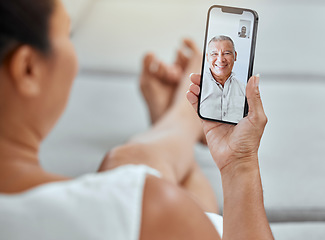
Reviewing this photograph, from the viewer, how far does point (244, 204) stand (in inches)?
19.4

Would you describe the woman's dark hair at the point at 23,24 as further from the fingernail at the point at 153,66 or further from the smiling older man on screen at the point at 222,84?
the fingernail at the point at 153,66

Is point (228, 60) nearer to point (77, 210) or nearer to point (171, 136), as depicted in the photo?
point (77, 210)

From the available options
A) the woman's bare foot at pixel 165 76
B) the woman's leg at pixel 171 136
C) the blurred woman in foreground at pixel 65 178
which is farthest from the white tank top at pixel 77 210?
the woman's bare foot at pixel 165 76

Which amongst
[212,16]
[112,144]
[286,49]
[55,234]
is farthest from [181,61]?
[55,234]

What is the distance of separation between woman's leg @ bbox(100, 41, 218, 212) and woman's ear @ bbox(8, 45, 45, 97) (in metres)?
0.29

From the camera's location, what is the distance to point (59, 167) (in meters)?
0.90

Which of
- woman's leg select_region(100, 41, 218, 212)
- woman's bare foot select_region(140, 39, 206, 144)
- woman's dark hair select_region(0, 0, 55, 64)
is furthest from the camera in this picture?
woman's bare foot select_region(140, 39, 206, 144)

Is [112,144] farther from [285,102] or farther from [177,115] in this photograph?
[285,102]

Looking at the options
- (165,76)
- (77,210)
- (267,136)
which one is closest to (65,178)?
(77,210)

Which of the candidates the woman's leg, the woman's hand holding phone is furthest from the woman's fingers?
the woman's leg

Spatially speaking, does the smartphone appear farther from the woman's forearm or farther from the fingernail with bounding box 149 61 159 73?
the fingernail with bounding box 149 61 159 73

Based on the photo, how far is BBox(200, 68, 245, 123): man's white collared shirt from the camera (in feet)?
1.61

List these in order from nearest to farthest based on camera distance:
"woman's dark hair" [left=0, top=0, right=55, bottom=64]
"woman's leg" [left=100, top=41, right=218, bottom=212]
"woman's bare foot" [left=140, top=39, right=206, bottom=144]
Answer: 1. "woman's dark hair" [left=0, top=0, right=55, bottom=64]
2. "woman's leg" [left=100, top=41, right=218, bottom=212]
3. "woman's bare foot" [left=140, top=39, right=206, bottom=144]

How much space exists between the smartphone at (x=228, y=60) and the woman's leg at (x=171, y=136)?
0.85 ft
